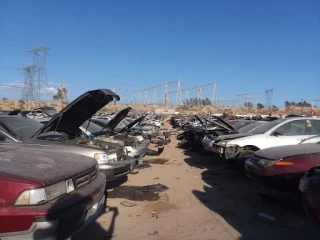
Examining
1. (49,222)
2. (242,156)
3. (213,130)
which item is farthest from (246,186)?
(49,222)

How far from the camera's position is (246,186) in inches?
273

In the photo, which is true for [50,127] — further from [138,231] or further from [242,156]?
[242,156]

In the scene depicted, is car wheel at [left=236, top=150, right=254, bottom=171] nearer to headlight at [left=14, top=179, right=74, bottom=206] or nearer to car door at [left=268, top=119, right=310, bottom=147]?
car door at [left=268, top=119, right=310, bottom=147]

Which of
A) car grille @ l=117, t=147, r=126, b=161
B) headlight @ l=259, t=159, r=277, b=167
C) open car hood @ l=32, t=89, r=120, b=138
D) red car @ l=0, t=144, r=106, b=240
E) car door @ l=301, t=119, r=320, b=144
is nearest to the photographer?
red car @ l=0, t=144, r=106, b=240

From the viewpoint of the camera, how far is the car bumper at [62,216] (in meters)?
2.62

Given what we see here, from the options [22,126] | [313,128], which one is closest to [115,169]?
[22,126]

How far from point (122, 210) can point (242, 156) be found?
3905 mm

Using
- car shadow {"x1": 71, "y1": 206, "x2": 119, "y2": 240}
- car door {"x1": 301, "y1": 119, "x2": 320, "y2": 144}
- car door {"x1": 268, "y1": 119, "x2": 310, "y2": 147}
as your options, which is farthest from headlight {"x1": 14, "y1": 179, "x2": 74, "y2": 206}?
car door {"x1": 301, "y1": 119, "x2": 320, "y2": 144}

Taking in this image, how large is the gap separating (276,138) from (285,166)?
3.05 meters

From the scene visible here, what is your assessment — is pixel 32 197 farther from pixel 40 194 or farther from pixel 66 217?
pixel 66 217

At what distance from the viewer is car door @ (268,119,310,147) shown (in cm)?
788

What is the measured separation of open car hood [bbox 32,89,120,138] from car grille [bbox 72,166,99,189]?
2.45 meters

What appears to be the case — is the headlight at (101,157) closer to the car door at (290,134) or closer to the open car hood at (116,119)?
the open car hood at (116,119)

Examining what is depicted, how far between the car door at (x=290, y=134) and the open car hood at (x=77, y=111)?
14.2 feet
